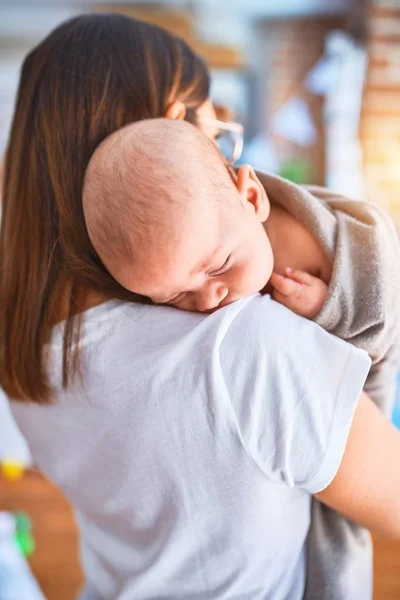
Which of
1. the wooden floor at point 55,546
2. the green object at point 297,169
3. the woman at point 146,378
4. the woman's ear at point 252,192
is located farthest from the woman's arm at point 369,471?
the green object at point 297,169

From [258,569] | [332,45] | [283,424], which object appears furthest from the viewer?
[332,45]

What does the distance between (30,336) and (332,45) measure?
147 inches

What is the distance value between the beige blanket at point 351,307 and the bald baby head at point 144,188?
147mm

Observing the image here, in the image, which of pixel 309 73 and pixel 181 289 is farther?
pixel 309 73

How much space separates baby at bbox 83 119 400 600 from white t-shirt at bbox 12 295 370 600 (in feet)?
0.15

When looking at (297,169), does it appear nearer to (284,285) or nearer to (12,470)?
(12,470)

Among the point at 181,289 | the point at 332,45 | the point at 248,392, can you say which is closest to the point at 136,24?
the point at 181,289

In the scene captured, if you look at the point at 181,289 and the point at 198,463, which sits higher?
the point at 181,289

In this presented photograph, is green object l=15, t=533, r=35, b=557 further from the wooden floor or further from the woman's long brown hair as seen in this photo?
the woman's long brown hair

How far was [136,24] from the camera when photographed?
0.76 meters

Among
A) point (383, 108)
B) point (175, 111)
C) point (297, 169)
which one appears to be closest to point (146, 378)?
point (175, 111)

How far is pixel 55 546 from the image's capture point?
9.14 feet

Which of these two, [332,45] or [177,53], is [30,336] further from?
[332,45]

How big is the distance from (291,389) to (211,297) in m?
0.16
